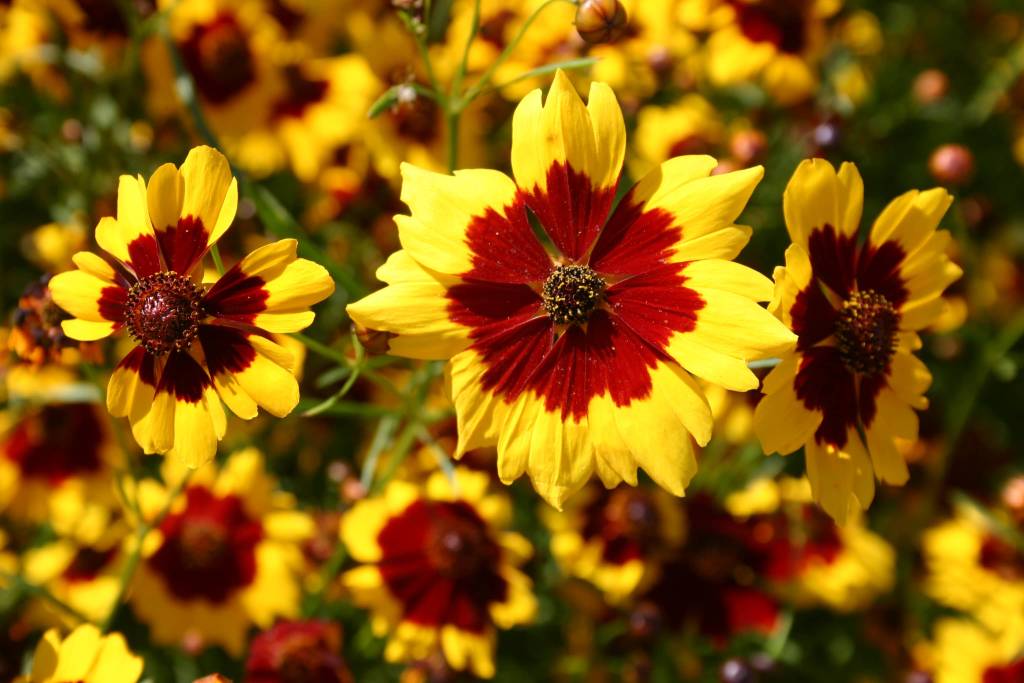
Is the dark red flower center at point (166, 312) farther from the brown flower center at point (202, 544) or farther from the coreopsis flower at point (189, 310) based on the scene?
the brown flower center at point (202, 544)

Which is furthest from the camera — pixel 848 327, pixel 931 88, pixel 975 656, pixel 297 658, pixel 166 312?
pixel 931 88

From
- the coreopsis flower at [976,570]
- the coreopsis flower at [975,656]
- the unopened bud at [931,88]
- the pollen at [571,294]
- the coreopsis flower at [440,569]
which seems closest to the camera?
the pollen at [571,294]

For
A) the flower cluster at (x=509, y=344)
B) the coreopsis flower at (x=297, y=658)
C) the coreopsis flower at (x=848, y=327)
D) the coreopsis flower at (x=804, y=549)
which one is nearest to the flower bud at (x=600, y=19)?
the flower cluster at (x=509, y=344)

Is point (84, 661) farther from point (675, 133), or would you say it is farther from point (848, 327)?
point (675, 133)

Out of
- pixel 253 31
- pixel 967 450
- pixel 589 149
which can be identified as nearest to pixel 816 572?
pixel 967 450

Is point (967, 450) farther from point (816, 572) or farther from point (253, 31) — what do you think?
point (253, 31)

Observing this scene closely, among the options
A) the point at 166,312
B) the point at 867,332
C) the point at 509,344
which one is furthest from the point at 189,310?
the point at 867,332
